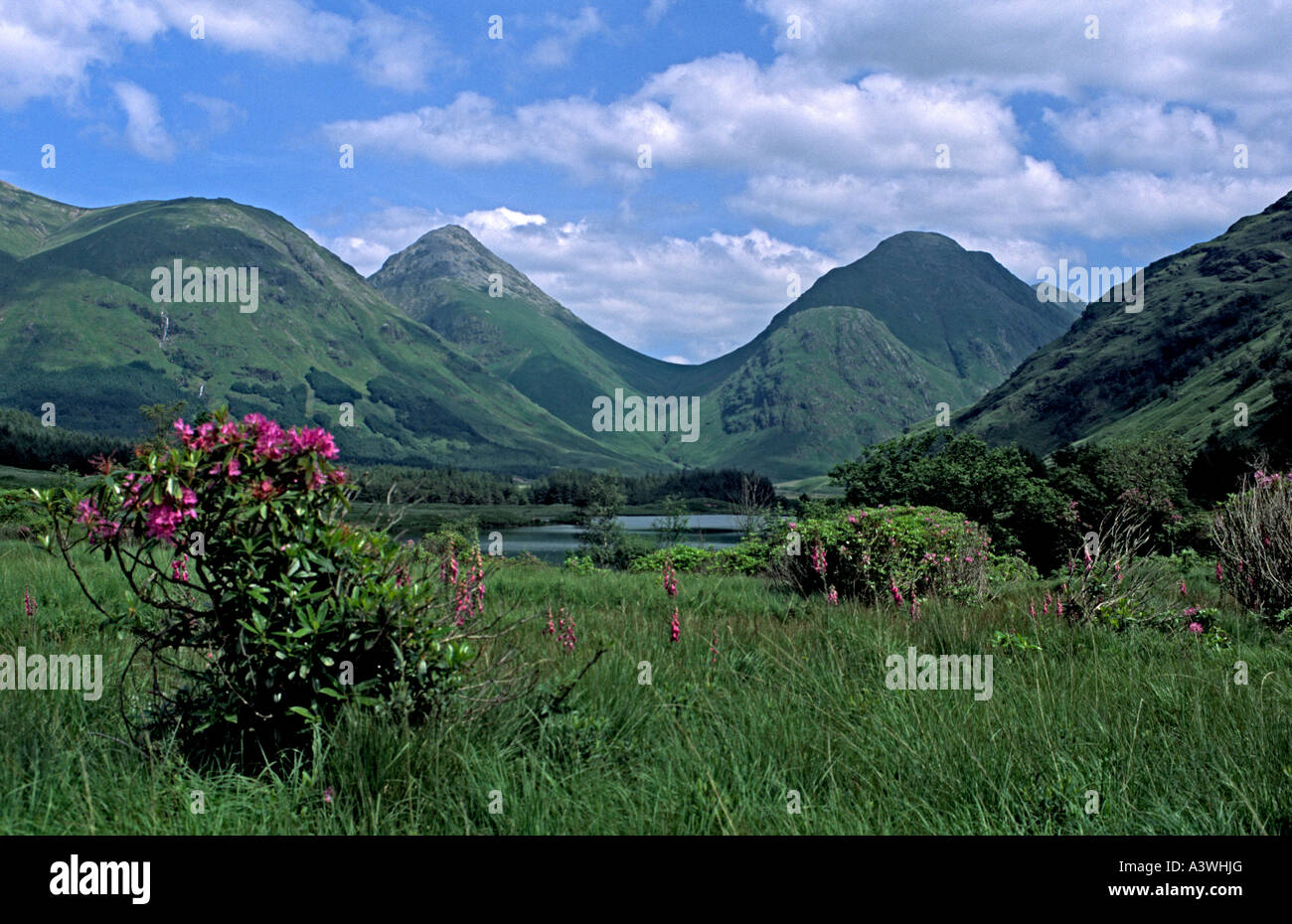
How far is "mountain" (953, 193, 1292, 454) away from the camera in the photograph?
124 meters

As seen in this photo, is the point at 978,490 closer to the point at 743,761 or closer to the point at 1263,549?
the point at 1263,549

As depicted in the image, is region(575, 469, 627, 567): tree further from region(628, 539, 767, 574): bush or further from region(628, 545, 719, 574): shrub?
region(628, 539, 767, 574): bush

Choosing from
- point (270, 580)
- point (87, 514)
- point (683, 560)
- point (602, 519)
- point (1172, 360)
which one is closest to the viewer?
point (87, 514)

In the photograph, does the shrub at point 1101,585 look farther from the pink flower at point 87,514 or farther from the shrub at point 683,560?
the shrub at point 683,560

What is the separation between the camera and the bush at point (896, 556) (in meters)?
11.4

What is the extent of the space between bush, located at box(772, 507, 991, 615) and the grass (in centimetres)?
500

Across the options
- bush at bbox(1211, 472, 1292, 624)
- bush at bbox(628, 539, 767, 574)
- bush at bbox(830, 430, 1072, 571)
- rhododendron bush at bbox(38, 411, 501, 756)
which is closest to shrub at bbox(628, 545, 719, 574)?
bush at bbox(628, 539, 767, 574)

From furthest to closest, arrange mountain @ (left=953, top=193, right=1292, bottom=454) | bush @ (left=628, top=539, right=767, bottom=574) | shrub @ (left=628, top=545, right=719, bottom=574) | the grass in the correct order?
mountain @ (left=953, top=193, right=1292, bottom=454) < shrub @ (left=628, top=545, right=719, bottom=574) < bush @ (left=628, top=539, right=767, bottom=574) < the grass

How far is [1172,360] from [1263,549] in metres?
180

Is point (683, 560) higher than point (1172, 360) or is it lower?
lower

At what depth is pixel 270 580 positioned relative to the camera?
4.02m

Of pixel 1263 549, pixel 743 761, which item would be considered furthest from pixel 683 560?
pixel 743 761

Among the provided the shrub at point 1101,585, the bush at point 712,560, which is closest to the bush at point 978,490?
the bush at point 712,560
